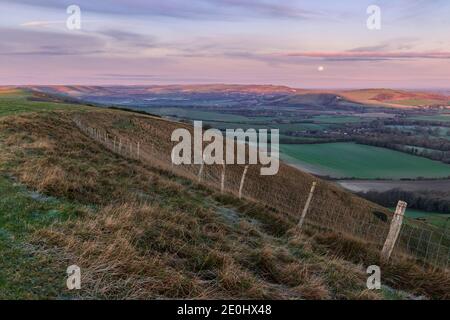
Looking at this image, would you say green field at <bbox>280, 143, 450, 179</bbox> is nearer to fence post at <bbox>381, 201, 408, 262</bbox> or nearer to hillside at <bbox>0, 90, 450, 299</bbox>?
hillside at <bbox>0, 90, 450, 299</bbox>

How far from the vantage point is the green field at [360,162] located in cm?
6600

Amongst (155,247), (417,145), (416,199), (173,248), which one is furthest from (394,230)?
(417,145)

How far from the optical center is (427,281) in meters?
8.04

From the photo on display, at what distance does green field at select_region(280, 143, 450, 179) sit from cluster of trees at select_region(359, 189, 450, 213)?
34.1 ft

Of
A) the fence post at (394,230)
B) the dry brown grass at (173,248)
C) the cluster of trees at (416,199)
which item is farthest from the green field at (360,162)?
the dry brown grass at (173,248)

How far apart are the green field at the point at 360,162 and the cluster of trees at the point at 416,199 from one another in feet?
34.1

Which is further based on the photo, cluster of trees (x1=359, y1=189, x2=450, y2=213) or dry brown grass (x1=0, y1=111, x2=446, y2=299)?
cluster of trees (x1=359, y1=189, x2=450, y2=213)

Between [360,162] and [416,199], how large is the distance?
80.5 feet

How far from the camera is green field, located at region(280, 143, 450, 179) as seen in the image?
66.0m

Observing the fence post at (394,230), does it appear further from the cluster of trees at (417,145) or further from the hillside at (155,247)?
the cluster of trees at (417,145)

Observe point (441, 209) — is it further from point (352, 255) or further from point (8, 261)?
point (8, 261)

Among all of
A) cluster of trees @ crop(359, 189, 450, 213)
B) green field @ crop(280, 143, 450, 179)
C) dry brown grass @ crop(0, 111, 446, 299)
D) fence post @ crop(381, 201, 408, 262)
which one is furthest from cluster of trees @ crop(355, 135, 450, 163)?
dry brown grass @ crop(0, 111, 446, 299)
